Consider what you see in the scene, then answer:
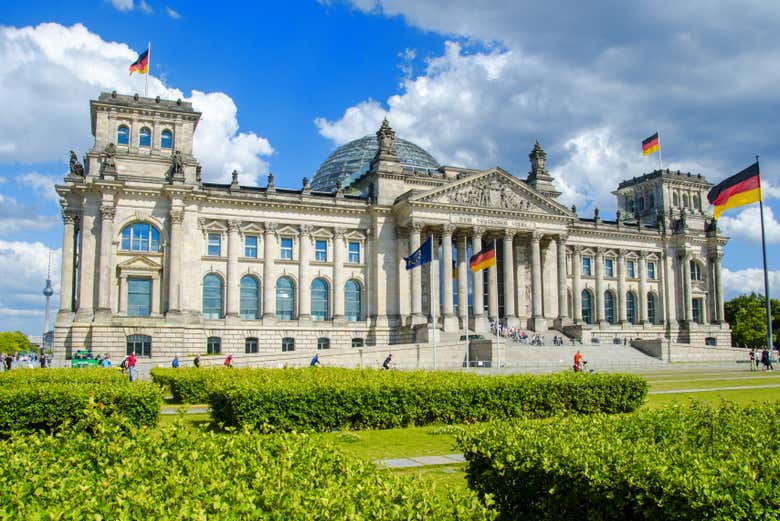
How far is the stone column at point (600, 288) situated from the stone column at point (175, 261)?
178ft

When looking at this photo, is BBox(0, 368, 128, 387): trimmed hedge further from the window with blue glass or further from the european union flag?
the window with blue glass

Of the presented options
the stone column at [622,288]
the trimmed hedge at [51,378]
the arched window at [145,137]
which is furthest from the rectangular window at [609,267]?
the trimmed hedge at [51,378]

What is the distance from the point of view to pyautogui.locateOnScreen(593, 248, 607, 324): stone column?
8650 centimetres

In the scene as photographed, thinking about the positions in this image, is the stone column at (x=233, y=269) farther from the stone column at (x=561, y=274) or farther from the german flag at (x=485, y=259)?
the stone column at (x=561, y=274)

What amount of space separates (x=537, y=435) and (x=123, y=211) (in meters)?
60.2

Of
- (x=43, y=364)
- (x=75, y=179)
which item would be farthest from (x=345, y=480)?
(x=75, y=179)

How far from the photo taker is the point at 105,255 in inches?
2410

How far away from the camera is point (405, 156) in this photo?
9312 centimetres

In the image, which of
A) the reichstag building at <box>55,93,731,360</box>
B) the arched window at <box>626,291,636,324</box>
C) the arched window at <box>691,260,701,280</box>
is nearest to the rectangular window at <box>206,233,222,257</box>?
the reichstag building at <box>55,93,731,360</box>

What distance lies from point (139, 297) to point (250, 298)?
11.1 meters

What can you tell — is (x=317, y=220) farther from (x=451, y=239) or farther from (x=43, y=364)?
(x=43, y=364)

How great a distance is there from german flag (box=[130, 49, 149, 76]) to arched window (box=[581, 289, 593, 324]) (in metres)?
60.5

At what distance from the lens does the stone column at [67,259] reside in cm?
6266

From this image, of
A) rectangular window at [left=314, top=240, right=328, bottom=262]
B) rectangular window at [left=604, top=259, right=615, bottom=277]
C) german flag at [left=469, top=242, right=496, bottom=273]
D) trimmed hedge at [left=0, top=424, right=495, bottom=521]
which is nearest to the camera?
trimmed hedge at [left=0, top=424, right=495, bottom=521]
